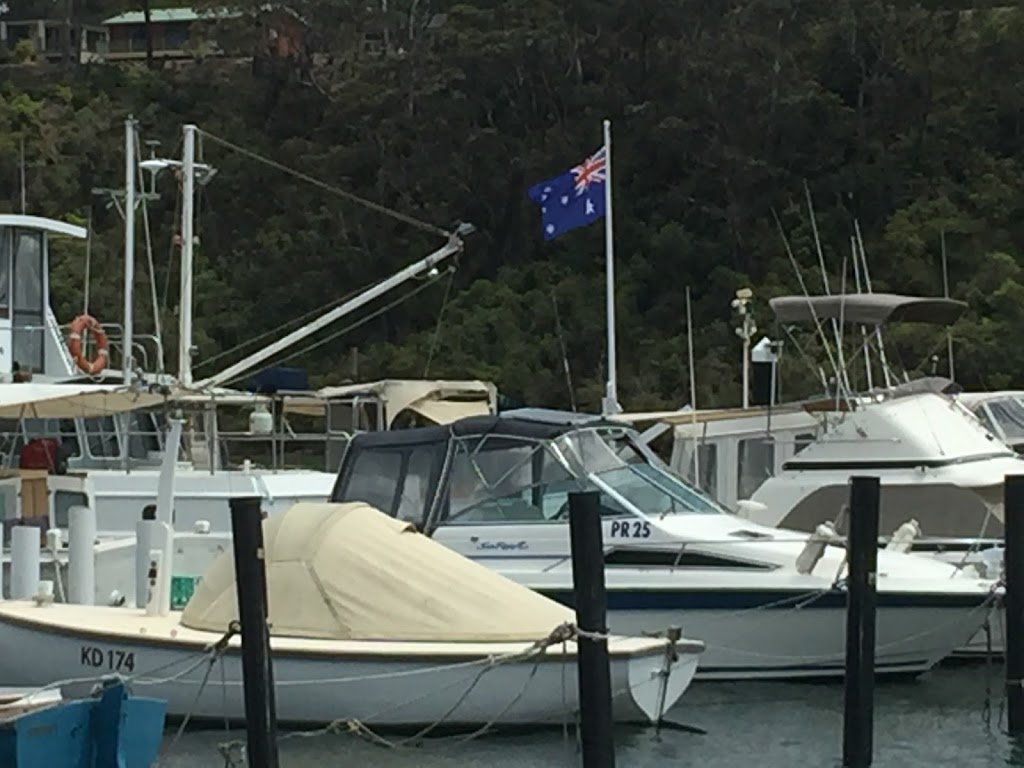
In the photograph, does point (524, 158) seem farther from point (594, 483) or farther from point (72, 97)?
point (594, 483)

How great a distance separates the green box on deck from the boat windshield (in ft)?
8.88

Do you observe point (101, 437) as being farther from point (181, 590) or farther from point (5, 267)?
point (181, 590)

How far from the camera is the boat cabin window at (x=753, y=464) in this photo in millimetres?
24484

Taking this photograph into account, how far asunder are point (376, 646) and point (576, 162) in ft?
120

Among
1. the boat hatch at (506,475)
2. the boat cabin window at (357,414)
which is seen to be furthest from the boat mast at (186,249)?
the boat cabin window at (357,414)

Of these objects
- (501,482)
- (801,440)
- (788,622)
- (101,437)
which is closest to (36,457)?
(101,437)

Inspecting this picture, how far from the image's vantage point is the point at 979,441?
21875 mm

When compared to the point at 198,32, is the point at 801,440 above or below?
below

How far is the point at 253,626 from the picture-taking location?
12961mm

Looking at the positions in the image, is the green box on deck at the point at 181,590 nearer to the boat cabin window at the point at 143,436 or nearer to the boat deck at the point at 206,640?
the boat deck at the point at 206,640

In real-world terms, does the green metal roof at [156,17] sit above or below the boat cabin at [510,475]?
above

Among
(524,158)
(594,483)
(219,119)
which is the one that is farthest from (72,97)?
(594,483)

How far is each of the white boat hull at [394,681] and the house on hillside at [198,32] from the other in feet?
144

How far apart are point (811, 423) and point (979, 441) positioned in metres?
2.33
